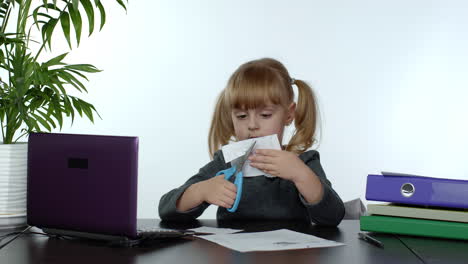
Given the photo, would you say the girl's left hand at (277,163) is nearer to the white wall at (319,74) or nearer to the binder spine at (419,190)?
the binder spine at (419,190)

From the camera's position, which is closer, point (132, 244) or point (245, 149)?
point (132, 244)

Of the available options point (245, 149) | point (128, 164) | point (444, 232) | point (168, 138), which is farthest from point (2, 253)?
point (168, 138)

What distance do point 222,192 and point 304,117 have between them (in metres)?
0.67

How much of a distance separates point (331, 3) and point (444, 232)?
2962mm

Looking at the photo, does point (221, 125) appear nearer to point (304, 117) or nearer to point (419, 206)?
point (304, 117)

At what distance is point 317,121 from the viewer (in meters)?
1.95

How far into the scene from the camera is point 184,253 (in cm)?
100

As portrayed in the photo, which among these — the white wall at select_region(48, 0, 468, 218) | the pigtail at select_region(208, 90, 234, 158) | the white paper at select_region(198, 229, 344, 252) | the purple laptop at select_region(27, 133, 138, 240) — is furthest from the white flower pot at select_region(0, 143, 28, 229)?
the white wall at select_region(48, 0, 468, 218)

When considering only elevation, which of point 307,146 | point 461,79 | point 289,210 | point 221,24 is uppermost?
point 221,24

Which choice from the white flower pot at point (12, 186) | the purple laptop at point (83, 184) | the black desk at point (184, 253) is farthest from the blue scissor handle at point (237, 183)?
the white flower pot at point (12, 186)

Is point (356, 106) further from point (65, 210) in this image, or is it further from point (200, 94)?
point (65, 210)

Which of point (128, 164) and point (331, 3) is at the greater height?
point (331, 3)

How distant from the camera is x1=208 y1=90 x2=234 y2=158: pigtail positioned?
1960 millimetres

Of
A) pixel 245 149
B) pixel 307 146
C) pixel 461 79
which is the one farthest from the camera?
pixel 461 79
